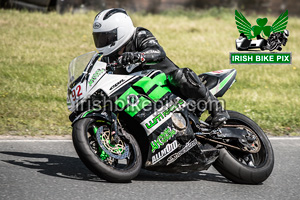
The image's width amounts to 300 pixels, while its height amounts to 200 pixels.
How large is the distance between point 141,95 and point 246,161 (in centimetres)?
135

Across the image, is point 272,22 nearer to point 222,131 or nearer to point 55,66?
point 55,66

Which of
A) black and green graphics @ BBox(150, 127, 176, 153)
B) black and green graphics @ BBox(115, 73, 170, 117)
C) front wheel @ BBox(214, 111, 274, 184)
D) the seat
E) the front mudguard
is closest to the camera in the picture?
the front mudguard

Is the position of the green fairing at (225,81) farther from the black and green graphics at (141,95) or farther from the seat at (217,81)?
the black and green graphics at (141,95)

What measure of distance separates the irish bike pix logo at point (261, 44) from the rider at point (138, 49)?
7793 mm

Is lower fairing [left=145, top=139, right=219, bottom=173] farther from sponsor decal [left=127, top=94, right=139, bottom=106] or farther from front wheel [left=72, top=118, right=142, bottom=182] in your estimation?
sponsor decal [left=127, top=94, right=139, bottom=106]

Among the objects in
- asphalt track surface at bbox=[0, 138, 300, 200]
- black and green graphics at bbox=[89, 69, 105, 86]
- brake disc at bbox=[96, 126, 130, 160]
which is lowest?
asphalt track surface at bbox=[0, 138, 300, 200]

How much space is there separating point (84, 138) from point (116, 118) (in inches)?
14.4

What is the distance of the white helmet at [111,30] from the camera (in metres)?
4.48

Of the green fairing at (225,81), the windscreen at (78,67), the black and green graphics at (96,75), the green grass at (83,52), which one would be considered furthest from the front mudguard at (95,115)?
the green grass at (83,52)

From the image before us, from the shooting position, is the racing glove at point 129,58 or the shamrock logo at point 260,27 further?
the shamrock logo at point 260,27

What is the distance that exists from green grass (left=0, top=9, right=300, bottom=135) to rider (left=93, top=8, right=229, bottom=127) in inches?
90.2

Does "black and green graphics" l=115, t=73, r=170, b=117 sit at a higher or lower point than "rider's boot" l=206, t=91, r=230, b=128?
higher

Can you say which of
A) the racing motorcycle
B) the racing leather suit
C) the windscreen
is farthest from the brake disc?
the racing leather suit

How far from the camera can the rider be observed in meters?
4.48
